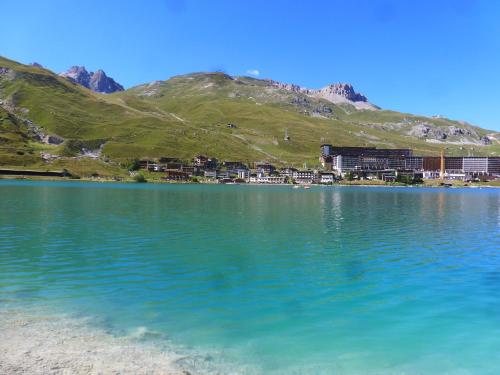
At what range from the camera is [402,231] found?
59.7 metres

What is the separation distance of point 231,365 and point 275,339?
3.38 metres

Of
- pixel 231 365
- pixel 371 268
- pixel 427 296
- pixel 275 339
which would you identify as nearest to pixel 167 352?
Result: pixel 231 365

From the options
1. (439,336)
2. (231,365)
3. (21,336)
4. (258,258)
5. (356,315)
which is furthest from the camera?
(258,258)

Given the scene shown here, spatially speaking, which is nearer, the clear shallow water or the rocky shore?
the rocky shore

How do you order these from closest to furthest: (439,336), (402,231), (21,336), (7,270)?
1. (21,336)
2. (439,336)
3. (7,270)
4. (402,231)

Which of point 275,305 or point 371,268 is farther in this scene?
point 371,268

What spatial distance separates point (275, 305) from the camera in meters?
24.6

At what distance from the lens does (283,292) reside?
27.3 meters

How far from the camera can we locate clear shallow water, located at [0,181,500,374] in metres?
18.5

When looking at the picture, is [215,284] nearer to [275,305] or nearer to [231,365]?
[275,305]

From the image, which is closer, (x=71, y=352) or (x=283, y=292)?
(x=71, y=352)

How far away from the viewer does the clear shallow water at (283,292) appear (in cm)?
1855

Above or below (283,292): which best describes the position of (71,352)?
above

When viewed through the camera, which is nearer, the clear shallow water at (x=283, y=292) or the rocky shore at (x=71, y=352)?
the rocky shore at (x=71, y=352)
